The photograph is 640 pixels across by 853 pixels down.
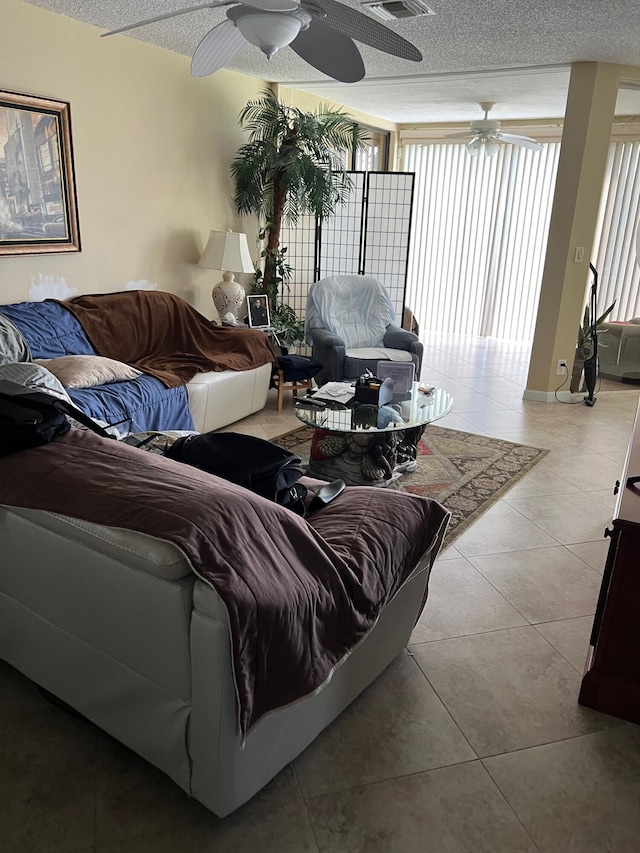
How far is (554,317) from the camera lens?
509cm

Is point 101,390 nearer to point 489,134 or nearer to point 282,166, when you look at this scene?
point 282,166

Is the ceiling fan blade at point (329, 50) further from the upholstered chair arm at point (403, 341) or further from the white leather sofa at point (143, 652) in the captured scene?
the upholstered chair arm at point (403, 341)

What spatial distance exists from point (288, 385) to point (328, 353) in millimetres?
392

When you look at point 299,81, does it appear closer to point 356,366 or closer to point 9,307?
point 356,366

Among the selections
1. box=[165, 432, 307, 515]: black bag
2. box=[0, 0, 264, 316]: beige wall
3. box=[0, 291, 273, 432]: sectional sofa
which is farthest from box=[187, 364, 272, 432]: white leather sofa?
box=[165, 432, 307, 515]: black bag

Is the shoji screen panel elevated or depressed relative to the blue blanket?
elevated

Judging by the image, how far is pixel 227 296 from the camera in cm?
494

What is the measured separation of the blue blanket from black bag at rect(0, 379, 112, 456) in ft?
5.03

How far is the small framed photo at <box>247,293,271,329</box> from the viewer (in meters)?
5.12

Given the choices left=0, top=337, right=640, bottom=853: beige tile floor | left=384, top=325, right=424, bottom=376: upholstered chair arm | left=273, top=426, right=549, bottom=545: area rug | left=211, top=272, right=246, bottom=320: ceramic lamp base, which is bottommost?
left=0, top=337, right=640, bottom=853: beige tile floor

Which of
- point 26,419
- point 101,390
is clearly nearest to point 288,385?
point 101,390

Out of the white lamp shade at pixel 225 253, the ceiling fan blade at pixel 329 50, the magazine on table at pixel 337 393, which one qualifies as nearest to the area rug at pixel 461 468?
the magazine on table at pixel 337 393

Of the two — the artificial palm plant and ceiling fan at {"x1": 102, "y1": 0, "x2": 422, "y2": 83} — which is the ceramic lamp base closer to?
the artificial palm plant

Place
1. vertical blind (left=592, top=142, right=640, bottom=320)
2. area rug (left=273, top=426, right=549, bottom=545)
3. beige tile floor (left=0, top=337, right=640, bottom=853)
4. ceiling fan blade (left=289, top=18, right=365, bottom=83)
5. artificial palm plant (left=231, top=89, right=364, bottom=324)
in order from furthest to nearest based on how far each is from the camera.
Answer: vertical blind (left=592, top=142, right=640, bottom=320) < artificial palm plant (left=231, top=89, right=364, bottom=324) < area rug (left=273, top=426, right=549, bottom=545) < ceiling fan blade (left=289, top=18, right=365, bottom=83) < beige tile floor (left=0, top=337, right=640, bottom=853)
